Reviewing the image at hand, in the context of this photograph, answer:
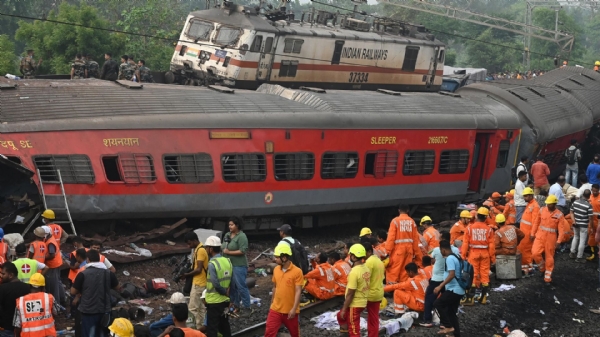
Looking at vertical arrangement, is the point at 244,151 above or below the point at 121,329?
below

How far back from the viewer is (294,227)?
67.6 ft

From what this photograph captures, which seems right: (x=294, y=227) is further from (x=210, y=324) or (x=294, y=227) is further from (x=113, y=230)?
(x=210, y=324)

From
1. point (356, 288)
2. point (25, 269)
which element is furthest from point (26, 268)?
point (356, 288)

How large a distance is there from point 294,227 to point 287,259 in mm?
9503

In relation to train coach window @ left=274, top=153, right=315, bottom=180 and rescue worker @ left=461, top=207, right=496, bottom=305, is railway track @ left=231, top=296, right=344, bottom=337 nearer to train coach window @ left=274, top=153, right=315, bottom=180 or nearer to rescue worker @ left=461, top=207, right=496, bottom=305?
rescue worker @ left=461, top=207, right=496, bottom=305

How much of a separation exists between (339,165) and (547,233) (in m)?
4.96

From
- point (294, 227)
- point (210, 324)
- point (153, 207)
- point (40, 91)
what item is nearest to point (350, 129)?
point (294, 227)

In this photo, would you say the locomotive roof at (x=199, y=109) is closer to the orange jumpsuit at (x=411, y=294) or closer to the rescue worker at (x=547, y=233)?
the rescue worker at (x=547, y=233)

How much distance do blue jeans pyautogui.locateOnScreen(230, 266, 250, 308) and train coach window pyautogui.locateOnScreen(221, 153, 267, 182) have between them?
14.9 feet

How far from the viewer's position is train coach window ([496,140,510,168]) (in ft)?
77.9

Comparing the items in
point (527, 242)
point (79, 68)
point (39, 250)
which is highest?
point (79, 68)

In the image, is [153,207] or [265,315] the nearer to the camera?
[265,315]

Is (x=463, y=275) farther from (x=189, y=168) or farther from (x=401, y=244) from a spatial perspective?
(x=189, y=168)

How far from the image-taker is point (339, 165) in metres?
19.6
